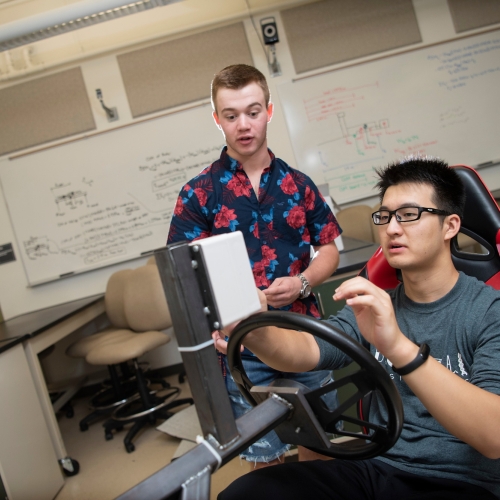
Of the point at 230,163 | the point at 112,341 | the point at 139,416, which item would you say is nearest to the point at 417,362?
the point at 230,163

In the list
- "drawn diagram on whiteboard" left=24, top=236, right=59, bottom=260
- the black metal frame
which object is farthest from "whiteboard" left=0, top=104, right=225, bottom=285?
the black metal frame

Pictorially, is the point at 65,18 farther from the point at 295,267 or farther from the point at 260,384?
the point at 260,384

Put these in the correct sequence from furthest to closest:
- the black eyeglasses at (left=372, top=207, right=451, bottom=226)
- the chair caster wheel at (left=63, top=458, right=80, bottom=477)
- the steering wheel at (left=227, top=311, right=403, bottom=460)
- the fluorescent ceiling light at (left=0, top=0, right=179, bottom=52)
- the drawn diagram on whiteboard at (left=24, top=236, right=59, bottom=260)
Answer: the drawn diagram on whiteboard at (left=24, top=236, right=59, bottom=260) < the fluorescent ceiling light at (left=0, top=0, right=179, bottom=52) < the chair caster wheel at (left=63, top=458, right=80, bottom=477) < the black eyeglasses at (left=372, top=207, right=451, bottom=226) < the steering wheel at (left=227, top=311, right=403, bottom=460)

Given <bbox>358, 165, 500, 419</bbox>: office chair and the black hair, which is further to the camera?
<bbox>358, 165, 500, 419</bbox>: office chair

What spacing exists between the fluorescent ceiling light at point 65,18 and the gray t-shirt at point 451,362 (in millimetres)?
2672

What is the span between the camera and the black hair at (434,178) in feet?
3.60

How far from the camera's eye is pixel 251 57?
3840 millimetres

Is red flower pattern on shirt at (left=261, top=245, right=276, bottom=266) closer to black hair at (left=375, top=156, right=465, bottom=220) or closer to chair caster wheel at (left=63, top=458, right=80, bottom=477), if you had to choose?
black hair at (left=375, top=156, right=465, bottom=220)

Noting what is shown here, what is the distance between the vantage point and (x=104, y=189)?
12.8 ft

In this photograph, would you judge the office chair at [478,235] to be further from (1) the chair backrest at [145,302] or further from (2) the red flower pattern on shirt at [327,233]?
(1) the chair backrest at [145,302]

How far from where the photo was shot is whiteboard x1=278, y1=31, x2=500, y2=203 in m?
3.86

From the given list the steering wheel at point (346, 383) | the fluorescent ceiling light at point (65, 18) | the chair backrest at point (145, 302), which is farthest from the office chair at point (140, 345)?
the steering wheel at point (346, 383)

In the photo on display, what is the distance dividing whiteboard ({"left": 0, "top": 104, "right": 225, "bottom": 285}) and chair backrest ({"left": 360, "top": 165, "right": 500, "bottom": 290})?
9.17 ft

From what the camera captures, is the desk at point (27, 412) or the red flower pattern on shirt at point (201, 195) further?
the desk at point (27, 412)
